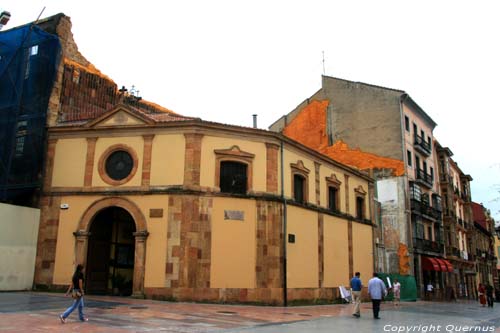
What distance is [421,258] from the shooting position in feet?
119

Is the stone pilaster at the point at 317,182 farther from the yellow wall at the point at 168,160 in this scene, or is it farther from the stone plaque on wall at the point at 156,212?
the stone plaque on wall at the point at 156,212

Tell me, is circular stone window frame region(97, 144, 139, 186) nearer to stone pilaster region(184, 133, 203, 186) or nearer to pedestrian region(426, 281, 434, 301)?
stone pilaster region(184, 133, 203, 186)

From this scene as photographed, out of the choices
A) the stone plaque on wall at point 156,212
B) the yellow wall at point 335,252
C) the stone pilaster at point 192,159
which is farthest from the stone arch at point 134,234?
the yellow wall at point 335,252

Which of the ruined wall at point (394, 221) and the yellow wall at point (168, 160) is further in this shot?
the ruined wall at point (394, 221)

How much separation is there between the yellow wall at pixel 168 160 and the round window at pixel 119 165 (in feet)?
4.14

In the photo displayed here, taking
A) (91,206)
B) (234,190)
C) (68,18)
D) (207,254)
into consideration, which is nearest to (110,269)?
(91,206)

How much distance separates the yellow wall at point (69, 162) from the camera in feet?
71.0

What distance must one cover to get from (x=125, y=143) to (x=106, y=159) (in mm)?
1172

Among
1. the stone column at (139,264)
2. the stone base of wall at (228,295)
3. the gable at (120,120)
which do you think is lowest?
the stone base of wall at (228,295)

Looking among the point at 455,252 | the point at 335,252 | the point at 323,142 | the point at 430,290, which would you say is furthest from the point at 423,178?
the point at 335,252

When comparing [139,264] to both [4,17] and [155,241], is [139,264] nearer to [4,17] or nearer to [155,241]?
[155,241]

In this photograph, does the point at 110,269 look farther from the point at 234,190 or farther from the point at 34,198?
the point at 234,190

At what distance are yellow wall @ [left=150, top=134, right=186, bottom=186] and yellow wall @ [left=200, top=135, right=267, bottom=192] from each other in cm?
98

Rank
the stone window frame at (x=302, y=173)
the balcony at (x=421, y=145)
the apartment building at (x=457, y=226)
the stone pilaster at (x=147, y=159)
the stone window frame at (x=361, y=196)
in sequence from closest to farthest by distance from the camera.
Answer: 1. the stone pilaster at (x=147, y=159)
2. the stone window frame at (x=302, y=173)
3. the stone window frame at (x=361, y=196)
4. the balcony at (x=421, y=145)
5. the apartment building at (x=457, y=226)
